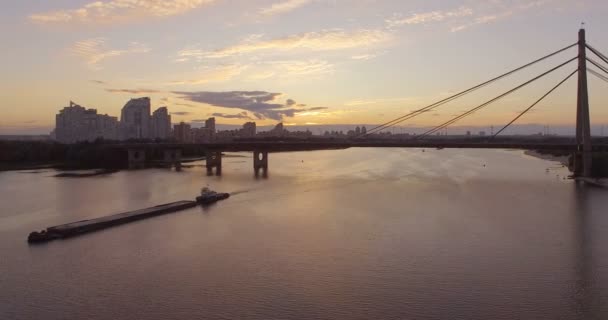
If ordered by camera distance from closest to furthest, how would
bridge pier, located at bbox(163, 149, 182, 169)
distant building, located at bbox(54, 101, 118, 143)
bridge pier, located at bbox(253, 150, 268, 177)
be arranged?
1. bridge pier, located at bbox(253, 150, 268, 177)
2. bridge pier, located at bbox(163, 149, 182, 169)
3. distant building, located at bbox(54, 101, 118, 143)

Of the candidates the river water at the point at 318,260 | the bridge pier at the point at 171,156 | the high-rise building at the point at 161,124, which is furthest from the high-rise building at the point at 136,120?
the river water at the point at 318,260

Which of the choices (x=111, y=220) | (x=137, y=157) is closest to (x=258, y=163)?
(x=137, y=157)

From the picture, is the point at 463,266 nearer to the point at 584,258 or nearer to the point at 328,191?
the point at 584,258

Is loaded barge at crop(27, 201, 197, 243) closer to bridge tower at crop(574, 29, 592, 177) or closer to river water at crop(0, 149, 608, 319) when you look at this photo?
river water at crop(0, 149, 608, 319)

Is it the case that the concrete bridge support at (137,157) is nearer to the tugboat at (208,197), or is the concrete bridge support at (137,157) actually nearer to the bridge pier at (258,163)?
the bridge pier at (258,163)

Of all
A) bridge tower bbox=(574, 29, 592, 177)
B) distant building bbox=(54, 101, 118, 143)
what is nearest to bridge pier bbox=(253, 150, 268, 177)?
bridge tower bbox=(574, 29, 592, 177)

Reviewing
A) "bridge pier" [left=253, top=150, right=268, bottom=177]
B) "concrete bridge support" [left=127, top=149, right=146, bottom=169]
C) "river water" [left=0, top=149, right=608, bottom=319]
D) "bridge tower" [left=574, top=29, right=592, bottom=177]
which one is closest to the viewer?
"river water" [left=0, top=149, right=608, bottom=319]

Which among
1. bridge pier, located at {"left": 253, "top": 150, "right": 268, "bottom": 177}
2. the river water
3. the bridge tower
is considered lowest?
the river water
